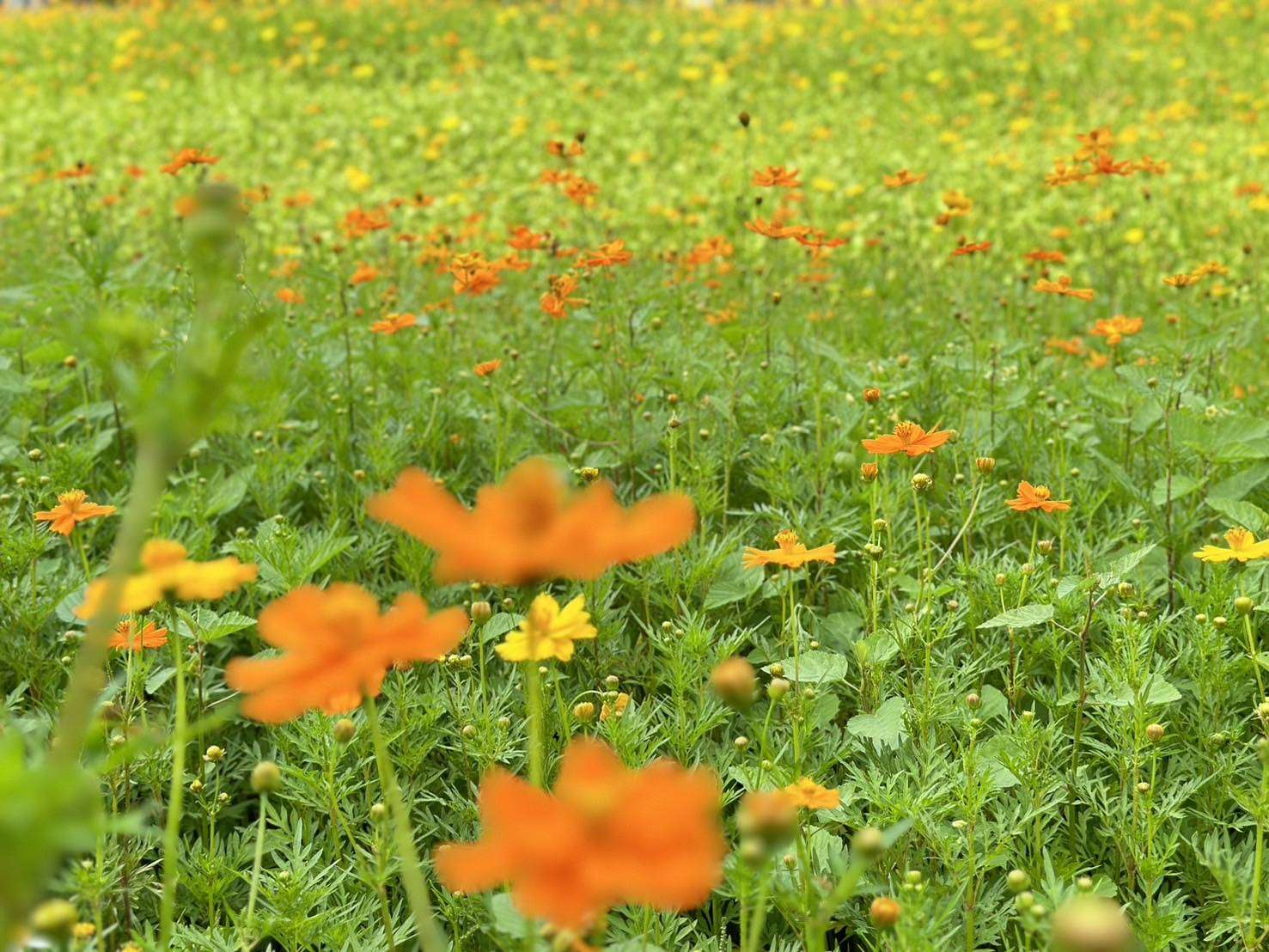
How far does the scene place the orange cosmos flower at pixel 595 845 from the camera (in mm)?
537

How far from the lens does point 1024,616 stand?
1.57 meters

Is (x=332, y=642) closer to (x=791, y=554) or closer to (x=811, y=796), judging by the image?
(x=811, y=796)

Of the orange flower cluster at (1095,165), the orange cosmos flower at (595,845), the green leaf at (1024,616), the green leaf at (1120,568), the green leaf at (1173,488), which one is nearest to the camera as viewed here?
the orange cosmos flower at (595,845)

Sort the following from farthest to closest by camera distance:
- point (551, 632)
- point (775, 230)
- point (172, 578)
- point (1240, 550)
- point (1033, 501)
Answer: point (775, 230) → point (1033, 501) → point (1240, 550) → point (551, 632) → point (172, 578)

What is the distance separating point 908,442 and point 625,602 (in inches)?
25.9

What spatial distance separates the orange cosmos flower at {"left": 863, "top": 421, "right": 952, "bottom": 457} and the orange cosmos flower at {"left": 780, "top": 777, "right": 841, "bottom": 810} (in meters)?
0.50

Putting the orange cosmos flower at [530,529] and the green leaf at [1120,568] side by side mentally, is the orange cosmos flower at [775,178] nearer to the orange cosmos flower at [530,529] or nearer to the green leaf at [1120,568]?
the green leaf at [1120,568]

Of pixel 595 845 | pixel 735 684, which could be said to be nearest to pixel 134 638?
pixel 735 684

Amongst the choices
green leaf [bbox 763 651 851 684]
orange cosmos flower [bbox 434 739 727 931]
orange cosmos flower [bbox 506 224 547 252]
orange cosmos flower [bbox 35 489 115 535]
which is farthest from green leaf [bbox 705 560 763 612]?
orange cosmos flower [bbox 434 739 727 931]

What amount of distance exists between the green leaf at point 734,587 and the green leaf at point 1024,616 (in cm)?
37

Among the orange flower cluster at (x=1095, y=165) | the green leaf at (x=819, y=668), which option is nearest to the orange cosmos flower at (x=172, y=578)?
the green leaf at (x=819, y=668)

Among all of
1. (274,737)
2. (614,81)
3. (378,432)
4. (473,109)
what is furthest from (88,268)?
(614,81)

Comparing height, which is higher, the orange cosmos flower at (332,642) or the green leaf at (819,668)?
the orange cosmos flower at (332,642)

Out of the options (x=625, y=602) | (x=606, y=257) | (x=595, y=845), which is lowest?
(x=625, y=602)
